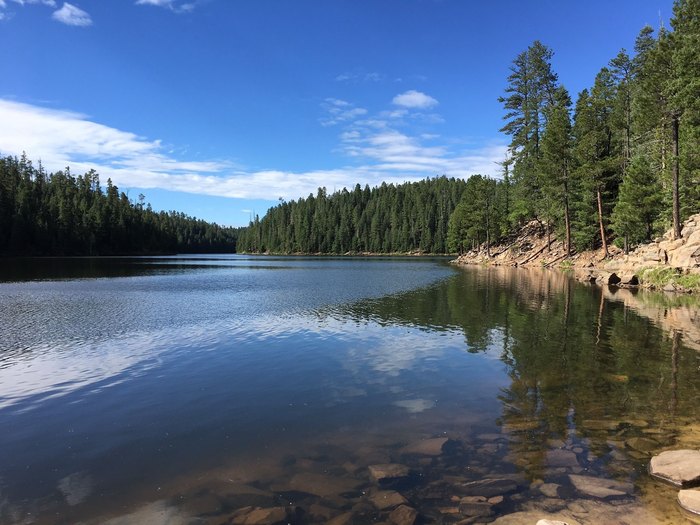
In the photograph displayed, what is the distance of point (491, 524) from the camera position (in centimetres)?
647

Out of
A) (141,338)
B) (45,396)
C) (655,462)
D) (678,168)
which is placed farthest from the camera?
(678,168)

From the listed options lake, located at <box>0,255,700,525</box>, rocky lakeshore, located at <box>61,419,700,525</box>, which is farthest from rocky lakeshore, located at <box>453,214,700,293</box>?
rocky lakeshore, located at <box>61,419,700,525</box>

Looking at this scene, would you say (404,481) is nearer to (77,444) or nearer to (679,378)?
(77,444)

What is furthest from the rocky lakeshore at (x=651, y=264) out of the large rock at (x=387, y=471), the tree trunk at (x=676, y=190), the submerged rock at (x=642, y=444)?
the large rock at (x=387, y=471)

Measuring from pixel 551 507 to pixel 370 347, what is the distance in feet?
40.0

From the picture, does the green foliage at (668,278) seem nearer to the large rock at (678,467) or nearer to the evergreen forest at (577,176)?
the evergreen forest at (577,176)

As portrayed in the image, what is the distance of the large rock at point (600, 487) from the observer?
717 centimetres

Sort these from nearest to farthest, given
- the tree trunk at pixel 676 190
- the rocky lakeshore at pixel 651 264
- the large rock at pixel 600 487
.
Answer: the large rock at pixel 600 487, the rocky lakeshore at pixel 651 264, the tree trunk at pixel 676 190

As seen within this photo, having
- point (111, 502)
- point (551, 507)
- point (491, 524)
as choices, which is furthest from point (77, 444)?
point (551, 507)

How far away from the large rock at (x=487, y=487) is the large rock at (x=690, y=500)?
7.82 ft

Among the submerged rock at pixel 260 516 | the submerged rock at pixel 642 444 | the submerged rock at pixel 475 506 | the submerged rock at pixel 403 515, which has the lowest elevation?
the submerged rock at pixel 260 516

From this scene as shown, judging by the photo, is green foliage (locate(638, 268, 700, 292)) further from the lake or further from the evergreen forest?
the lake

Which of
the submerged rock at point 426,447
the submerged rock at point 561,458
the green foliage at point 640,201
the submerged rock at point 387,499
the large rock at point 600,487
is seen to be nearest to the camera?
the submerged rock at point 387,499

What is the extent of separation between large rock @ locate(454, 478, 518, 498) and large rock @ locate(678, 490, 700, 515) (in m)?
2.38
